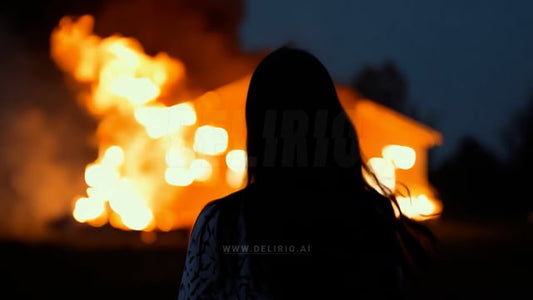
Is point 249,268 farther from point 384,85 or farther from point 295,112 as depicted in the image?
point 384,85

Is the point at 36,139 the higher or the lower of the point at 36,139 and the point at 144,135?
the higher

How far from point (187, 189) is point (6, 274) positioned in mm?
11382

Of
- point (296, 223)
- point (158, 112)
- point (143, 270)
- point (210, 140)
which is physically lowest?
point (296, 223)

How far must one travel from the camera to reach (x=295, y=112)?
2047mm

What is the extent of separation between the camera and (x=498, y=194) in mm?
31641

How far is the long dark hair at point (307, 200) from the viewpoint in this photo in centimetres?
189

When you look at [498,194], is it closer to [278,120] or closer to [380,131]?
[380,131]

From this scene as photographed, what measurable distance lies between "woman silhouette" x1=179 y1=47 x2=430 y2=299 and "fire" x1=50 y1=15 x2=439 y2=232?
16127 millimetres

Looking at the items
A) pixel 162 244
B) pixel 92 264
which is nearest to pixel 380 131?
pixel 162 244

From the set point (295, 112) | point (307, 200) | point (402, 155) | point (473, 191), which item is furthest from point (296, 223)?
point (473, 191)

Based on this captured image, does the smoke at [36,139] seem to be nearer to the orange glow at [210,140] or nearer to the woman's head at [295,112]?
the orange glow at [210,140]

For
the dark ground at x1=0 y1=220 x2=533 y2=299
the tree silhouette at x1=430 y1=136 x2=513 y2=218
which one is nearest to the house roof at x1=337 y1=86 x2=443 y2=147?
the tree silhouette at x1=430 y1=136 x2=513 y2=218

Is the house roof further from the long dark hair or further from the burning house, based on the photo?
the long dark hair

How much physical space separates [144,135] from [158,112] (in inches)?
30.4
